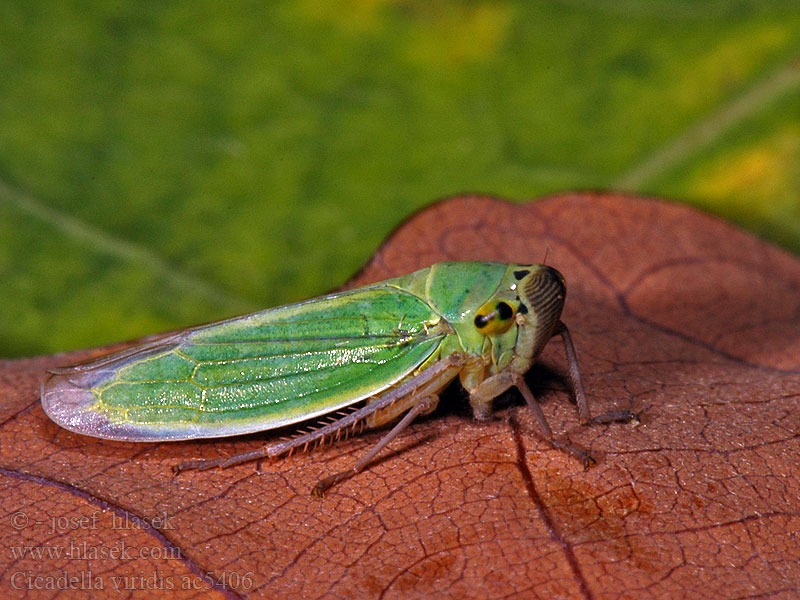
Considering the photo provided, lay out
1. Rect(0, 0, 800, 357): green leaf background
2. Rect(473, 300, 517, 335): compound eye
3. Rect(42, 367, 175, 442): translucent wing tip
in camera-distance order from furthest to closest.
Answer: Rect(0, 0, 800, 357): green leaf background
Rect(473, 300, 517, 335): compound eye
Rect(42, 367, 175, 442): translucent wing tip

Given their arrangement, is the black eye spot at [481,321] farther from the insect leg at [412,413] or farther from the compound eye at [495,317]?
the insect leg at [412,413]

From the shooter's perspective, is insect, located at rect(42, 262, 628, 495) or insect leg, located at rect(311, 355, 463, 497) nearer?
insect leg, located at rect(311, 355, 463, 497)

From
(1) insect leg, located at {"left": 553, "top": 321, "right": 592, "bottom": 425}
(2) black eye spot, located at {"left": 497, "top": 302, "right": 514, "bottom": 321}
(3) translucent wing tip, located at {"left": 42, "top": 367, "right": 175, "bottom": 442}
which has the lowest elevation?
(3) translucent wing tip, located at {"left": 42, "top": 367, "right": 175, "bottom": 442}

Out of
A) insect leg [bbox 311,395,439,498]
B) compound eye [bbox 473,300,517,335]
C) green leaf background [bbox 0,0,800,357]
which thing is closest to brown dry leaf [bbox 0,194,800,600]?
insect leg [bbox 311,395,439,498]

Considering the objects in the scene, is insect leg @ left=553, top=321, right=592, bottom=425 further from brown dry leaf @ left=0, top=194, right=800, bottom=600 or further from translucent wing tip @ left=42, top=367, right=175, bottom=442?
translucent wing tip @ left=42, top=367, right=175, bottom=442

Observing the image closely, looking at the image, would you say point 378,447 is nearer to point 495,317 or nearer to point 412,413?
point 412,413

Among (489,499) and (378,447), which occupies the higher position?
(489,499)

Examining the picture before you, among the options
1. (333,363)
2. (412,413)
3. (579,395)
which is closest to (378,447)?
(412,413)
